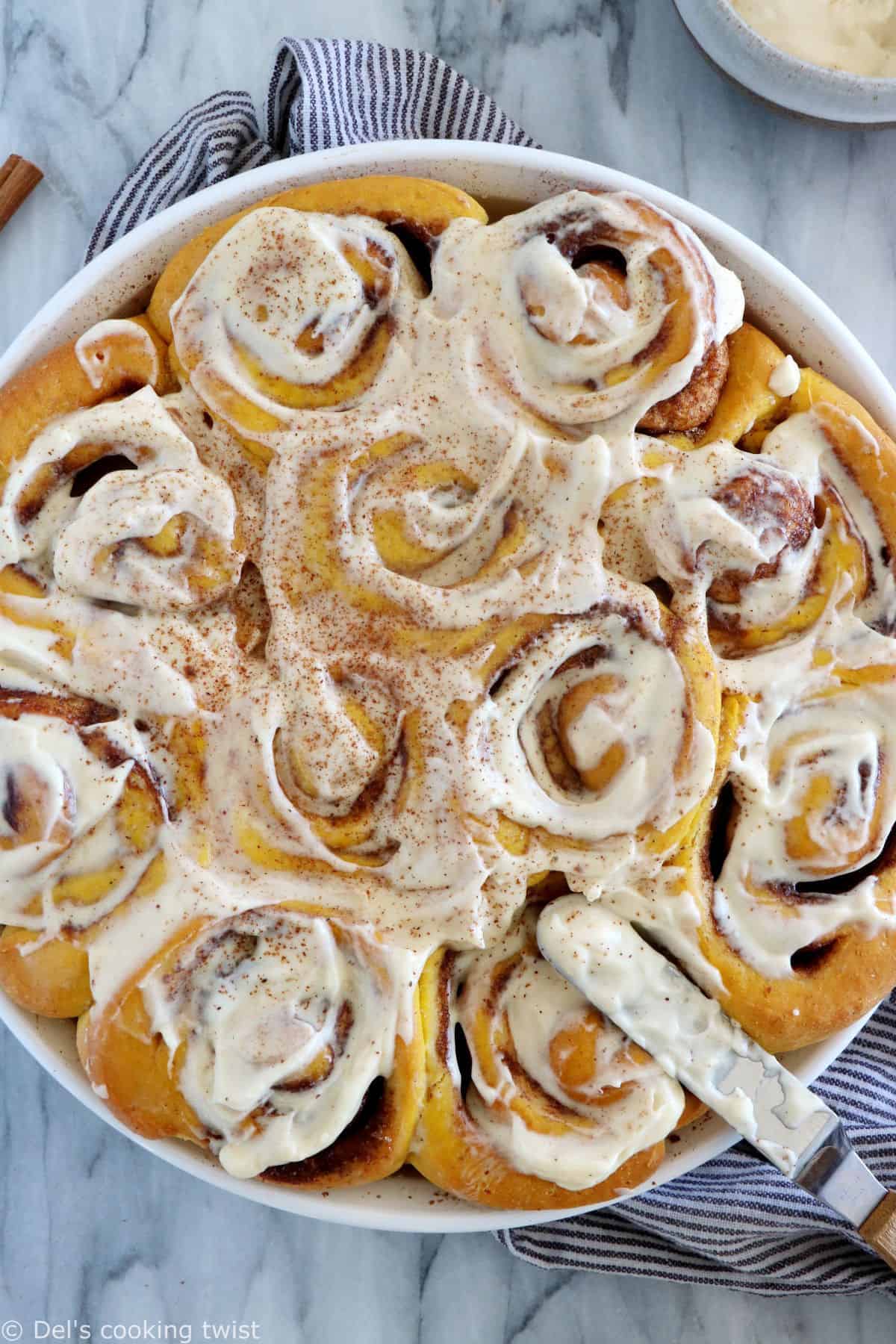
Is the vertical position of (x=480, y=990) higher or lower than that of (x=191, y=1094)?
higher

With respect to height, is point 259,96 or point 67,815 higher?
point 259,96

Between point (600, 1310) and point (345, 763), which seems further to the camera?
point (600, 1310)

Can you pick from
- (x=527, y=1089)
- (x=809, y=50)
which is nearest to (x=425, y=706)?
(x=527, y=1089)

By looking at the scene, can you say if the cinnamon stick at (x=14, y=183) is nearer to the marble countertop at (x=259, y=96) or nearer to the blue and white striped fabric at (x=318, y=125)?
the marble countertop at (x=259, y=96)

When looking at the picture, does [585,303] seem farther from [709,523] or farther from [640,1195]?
[640,1195]

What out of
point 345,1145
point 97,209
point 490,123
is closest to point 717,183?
point 490,123

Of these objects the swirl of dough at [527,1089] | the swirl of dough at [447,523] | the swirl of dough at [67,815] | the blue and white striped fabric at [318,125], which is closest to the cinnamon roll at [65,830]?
the swirl of dough at [67,815]

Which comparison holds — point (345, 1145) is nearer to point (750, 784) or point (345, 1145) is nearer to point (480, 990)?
point (480, 990)
